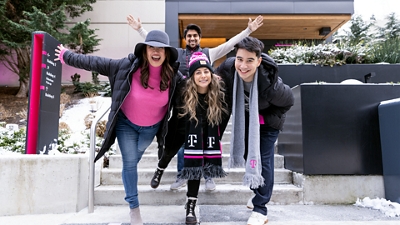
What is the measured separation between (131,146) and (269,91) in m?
1.19

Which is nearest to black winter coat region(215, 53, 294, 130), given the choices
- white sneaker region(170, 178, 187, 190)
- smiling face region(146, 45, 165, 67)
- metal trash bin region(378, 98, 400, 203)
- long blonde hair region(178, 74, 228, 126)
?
long blonde hair region(178, 74, 228, 126)

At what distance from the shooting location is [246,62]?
218 cm

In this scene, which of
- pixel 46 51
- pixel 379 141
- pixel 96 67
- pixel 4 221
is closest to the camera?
pixel 96 67

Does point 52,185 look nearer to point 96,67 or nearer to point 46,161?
point 46,161

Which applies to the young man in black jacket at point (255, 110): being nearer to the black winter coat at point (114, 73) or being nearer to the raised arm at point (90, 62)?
the black winter coat at point (114, 73)

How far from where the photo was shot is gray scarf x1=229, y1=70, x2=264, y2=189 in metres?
2.26

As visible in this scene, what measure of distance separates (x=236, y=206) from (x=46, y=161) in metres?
1.99

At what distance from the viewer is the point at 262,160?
2.40 m

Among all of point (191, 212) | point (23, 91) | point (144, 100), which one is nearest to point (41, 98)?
point (144, 100)

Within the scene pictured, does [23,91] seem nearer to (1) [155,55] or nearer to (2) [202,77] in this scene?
(1) [155,55]

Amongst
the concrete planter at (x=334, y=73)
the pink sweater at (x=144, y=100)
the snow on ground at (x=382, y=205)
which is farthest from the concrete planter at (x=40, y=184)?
the concrete planter at (x=334, y=73)

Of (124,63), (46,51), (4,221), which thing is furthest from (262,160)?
(46,51)

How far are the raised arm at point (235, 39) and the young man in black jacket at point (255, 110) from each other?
0.44 metres

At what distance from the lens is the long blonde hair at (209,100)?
90.2 inches
